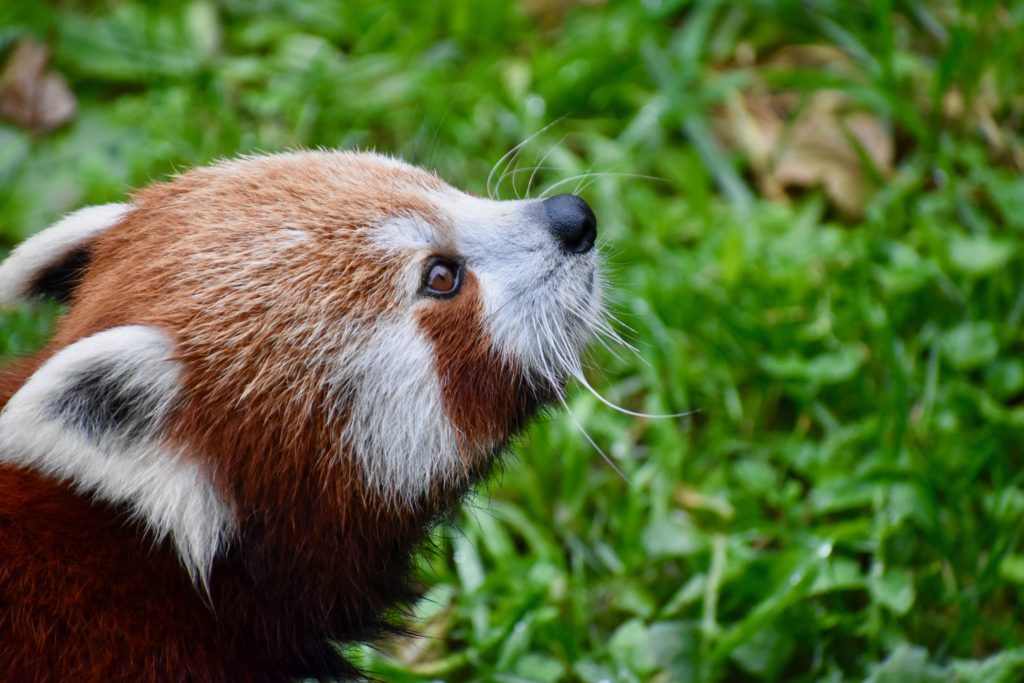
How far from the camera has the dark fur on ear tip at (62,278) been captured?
97.0 inches

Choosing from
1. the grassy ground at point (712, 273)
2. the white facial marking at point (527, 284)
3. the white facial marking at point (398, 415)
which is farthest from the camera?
the grassy ground at point (712, 273)

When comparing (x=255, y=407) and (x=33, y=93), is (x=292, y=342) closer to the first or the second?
(x=255, y=407)

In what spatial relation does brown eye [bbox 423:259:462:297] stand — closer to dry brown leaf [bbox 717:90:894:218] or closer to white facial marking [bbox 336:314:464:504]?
white facial marking [bbox 336:314:464:504]

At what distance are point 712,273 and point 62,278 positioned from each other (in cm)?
236

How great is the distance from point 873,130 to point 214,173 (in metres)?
3.04

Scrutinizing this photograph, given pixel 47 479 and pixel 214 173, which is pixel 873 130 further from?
pixel 47 479

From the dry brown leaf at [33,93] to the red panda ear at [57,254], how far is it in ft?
7.33

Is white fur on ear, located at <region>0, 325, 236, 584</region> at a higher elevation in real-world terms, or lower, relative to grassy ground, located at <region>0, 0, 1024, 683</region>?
higher

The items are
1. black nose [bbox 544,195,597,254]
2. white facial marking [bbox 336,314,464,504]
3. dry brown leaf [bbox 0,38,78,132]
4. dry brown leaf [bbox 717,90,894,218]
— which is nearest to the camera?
white facial marking [bbox 336,314,464,504]

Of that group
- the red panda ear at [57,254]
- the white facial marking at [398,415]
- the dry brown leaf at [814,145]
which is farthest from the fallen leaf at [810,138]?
the red panda ear at [57,254]

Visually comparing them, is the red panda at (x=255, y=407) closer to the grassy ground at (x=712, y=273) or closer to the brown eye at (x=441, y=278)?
the brown eye at (x=441, y=278)

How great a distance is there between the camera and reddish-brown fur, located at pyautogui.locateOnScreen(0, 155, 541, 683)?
6.59ft

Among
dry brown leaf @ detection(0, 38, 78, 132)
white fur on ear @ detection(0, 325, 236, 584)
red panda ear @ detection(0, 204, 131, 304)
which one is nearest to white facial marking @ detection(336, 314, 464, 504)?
white fur on ear @ detection(0, 325, 236, 584)

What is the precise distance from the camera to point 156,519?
1985 millimetres
